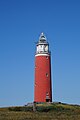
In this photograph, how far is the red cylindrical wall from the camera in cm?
5556

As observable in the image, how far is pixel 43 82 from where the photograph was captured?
55594 millimetres

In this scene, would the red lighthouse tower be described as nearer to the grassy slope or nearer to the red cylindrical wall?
the red cylindrical wall

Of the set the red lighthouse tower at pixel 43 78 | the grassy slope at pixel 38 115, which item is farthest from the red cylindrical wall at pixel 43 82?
the grassy slope at pixel 38 115

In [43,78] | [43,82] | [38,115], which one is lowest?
[38,115]

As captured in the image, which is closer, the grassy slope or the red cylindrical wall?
the grassy slope

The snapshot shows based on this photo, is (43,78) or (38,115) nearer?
(38,115)

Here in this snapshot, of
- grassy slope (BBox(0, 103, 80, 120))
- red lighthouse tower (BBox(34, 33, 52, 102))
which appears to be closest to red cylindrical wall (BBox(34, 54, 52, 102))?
red lighthouse tower (BBox(34, 33, 52, 102))

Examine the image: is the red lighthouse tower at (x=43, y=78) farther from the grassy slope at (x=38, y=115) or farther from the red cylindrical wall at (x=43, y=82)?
the grassy slope at (x=38, y=115)

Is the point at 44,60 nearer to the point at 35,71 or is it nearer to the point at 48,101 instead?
the point at 35,71

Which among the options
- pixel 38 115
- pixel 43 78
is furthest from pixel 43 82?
pixel 38 115

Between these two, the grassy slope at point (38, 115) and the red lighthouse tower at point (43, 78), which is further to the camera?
the red lighthouse tower at point (43, 78)

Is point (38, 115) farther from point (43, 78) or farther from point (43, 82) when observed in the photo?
point (43, 78)

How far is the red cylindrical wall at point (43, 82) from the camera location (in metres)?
55.6

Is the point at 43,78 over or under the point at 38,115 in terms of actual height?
over
